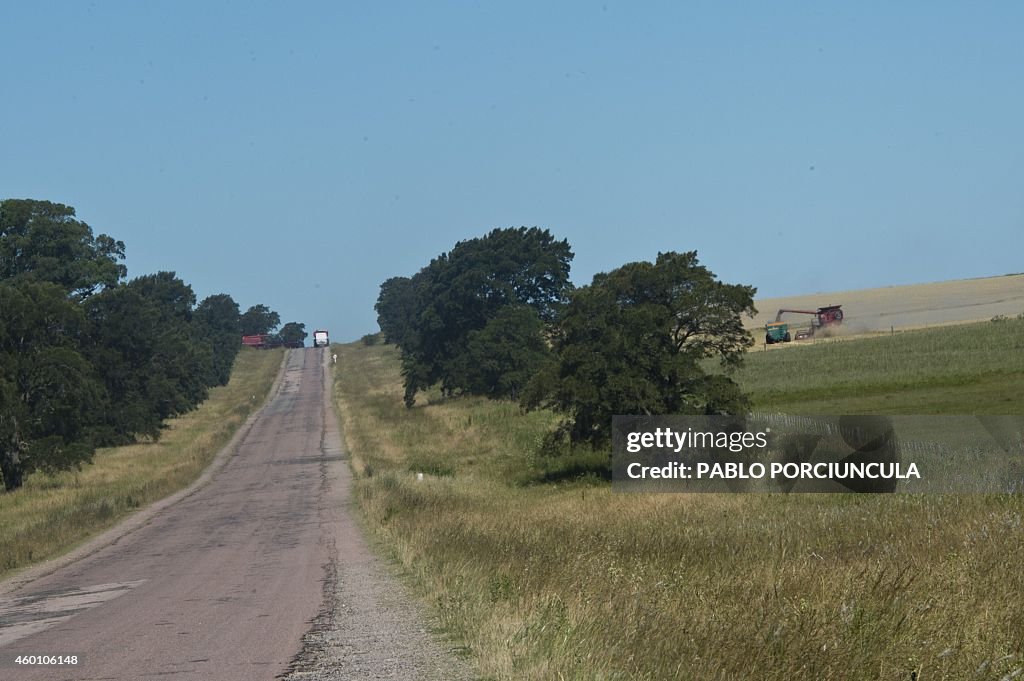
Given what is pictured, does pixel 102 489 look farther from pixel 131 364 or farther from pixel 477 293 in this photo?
pixel 477 293

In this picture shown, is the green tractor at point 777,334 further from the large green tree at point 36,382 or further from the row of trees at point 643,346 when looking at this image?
the large green tree at point 36,382

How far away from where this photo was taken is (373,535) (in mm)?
23391

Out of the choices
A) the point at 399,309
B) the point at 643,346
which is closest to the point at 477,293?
the point at 643,346

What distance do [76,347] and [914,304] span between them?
10372 centimetres

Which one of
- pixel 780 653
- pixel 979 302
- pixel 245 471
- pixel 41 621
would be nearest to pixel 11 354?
pixel 245 471

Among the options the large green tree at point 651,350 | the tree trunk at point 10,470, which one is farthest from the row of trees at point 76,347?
the large green tree at point 651,350

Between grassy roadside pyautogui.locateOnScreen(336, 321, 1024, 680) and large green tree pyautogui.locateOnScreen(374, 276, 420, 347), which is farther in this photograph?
large green tree pyautogui.locateOnScreen(374, 276, 420, 347)

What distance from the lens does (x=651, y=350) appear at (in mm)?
37938

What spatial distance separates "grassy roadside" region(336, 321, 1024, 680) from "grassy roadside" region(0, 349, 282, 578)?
7418mm

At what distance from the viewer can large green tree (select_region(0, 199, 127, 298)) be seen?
276ft

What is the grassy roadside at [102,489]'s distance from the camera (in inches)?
1030

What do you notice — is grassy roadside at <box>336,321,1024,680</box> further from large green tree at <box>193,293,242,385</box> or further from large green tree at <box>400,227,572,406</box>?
large green tree at <box>193,293,242,385</box>

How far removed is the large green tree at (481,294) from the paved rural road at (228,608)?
188ft

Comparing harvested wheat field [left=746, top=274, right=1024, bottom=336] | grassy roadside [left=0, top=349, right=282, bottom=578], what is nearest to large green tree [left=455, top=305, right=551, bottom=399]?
grassy roadside [left=0, top=349, right=282, bottom=578]
